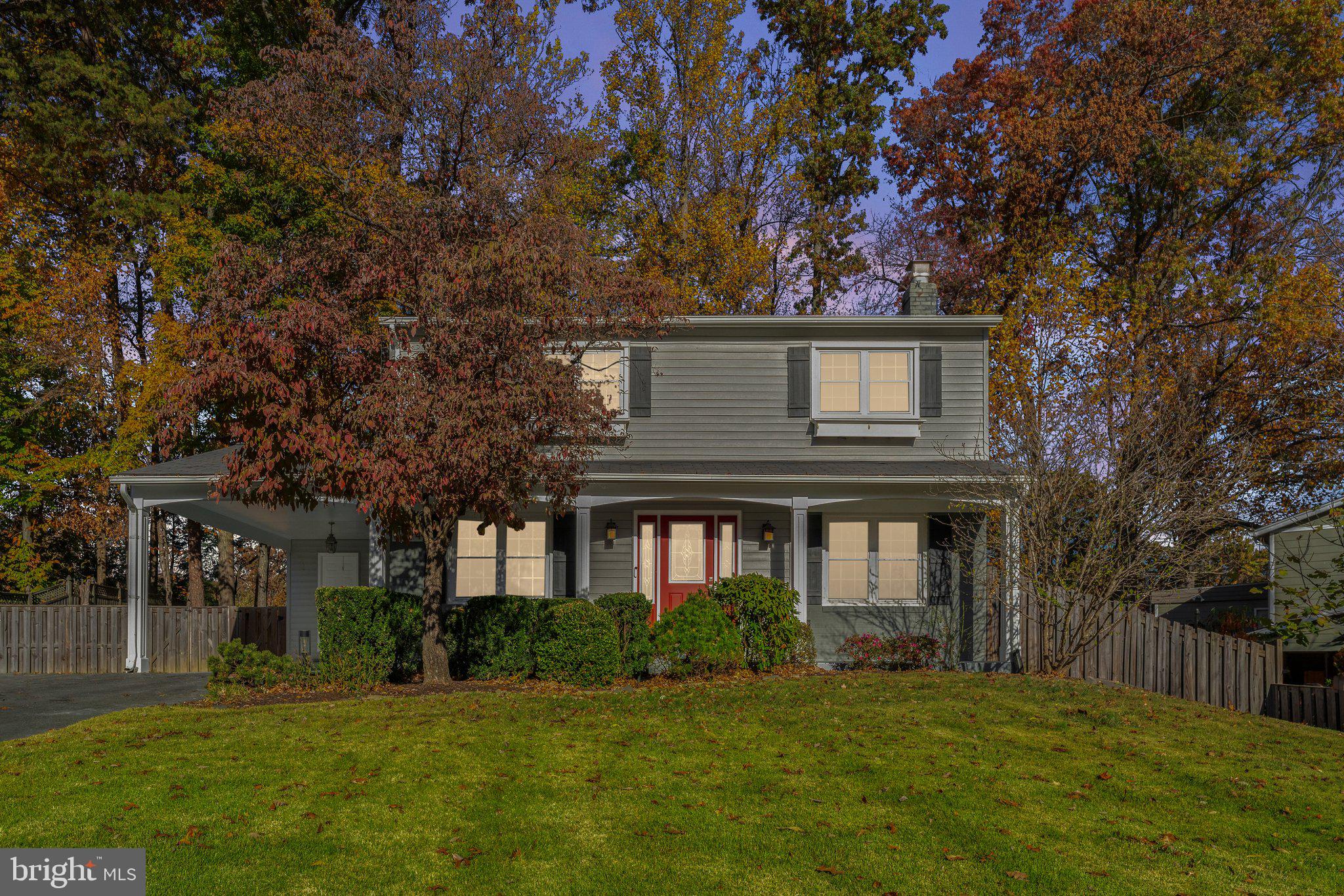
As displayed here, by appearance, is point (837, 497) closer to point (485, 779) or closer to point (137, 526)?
point (485, 779)

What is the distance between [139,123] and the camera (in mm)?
22875

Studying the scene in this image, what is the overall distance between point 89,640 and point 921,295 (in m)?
15.5

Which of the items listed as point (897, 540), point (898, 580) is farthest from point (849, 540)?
point (898, 580)

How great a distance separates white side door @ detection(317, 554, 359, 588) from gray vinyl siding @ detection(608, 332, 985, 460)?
17.2 ft

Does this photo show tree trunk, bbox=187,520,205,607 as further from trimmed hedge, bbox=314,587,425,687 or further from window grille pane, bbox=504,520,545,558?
trimmed hedge, bbox=314,587,425,687

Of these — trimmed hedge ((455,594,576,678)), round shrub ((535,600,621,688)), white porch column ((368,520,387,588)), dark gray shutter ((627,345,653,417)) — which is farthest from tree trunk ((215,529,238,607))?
round shrub ((535,600,621,688))

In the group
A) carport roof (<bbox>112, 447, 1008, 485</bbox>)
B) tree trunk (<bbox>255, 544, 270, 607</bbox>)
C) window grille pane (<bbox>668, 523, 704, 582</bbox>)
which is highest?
carport roof (<bbox>112, 447, 1008, 485</bbox>)

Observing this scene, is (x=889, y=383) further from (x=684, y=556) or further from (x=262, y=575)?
(x=262, y=575)

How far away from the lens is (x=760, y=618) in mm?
14453

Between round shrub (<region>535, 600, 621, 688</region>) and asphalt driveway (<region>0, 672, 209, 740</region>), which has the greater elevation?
round shrub (<region>535, 600, 621, 688</region>)

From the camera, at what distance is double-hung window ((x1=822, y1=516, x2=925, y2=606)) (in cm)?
1670

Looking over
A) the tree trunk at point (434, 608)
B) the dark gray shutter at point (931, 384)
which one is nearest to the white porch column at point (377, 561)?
the tree trunk at point (434, 608)

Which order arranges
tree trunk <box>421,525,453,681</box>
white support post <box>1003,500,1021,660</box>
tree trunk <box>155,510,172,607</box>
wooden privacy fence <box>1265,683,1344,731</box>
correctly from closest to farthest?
wooden privacy fence <box>1265,683,1344,731</box> < tree trunk <box>421,525,453,681</box> < white support post <box>1003,500,1021,660</box> < tree trunk <box>155,510,172,607</box>

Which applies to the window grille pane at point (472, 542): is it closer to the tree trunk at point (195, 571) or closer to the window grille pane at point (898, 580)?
the window grille pane at point (898, 580)
